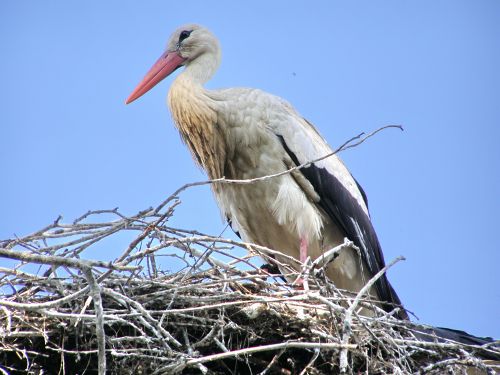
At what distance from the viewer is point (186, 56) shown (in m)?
6.25

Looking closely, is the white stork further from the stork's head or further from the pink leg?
the stork's head

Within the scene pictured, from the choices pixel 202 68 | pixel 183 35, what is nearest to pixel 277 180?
pixel 202 68

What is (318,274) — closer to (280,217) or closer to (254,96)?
(280,217)

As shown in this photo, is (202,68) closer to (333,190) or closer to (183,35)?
(183,35)

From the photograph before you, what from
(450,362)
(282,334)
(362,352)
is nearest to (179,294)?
(282,334)

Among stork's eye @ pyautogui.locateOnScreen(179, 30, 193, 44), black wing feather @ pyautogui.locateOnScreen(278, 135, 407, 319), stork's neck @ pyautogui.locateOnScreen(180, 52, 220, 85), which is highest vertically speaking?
stork's eye @ pyautogui.locateOnScreen(179, 30, 193, 44)

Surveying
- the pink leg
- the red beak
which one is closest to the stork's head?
the red beak

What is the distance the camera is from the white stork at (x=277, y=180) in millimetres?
5531

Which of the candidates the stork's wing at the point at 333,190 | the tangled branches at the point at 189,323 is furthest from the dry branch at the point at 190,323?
the stork's wing at the point at 333,190

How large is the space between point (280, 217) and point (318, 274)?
3.97 ft

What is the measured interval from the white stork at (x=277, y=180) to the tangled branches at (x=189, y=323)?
3.82 feet

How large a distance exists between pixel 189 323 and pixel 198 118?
6.56 ft

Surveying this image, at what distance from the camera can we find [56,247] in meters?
4.11

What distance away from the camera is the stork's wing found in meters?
5.57
